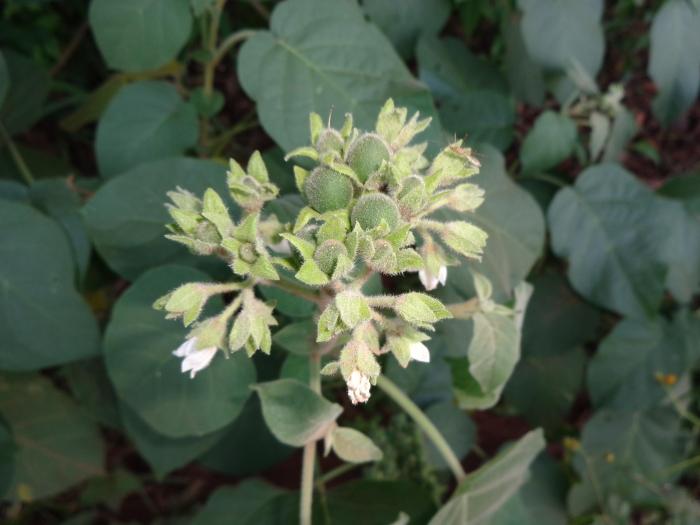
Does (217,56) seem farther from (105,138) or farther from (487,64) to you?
(487,64)

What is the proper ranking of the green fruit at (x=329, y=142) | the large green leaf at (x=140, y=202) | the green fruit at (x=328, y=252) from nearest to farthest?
the green fruit at (x=328, y=252) → the green fruit at (x=329, y=142) → the large green leaf at (x=140, y=202)

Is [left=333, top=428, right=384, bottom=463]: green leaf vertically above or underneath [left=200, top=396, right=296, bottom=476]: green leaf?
above

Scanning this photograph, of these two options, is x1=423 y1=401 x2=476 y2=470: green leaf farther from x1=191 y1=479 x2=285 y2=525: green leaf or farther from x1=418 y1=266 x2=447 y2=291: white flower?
x1=418 y1=266 x2=447 y2=291: white flower

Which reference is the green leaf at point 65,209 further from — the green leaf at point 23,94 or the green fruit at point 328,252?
the green fruit at point 328,252

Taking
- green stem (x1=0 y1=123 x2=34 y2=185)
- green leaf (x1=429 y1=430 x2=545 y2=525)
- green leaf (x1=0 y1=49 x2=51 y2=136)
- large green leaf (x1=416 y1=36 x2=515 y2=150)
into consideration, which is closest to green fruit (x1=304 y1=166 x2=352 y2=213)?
green leaf (x1=429 y1=430 x2=545 y2=525)

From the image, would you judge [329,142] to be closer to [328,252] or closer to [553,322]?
[328,252]

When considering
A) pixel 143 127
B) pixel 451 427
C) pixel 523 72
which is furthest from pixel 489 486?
pixel 523 72

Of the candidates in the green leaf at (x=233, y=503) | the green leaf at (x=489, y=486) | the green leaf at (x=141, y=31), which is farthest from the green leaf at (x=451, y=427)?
the green leaf at (x=141, y=31)
